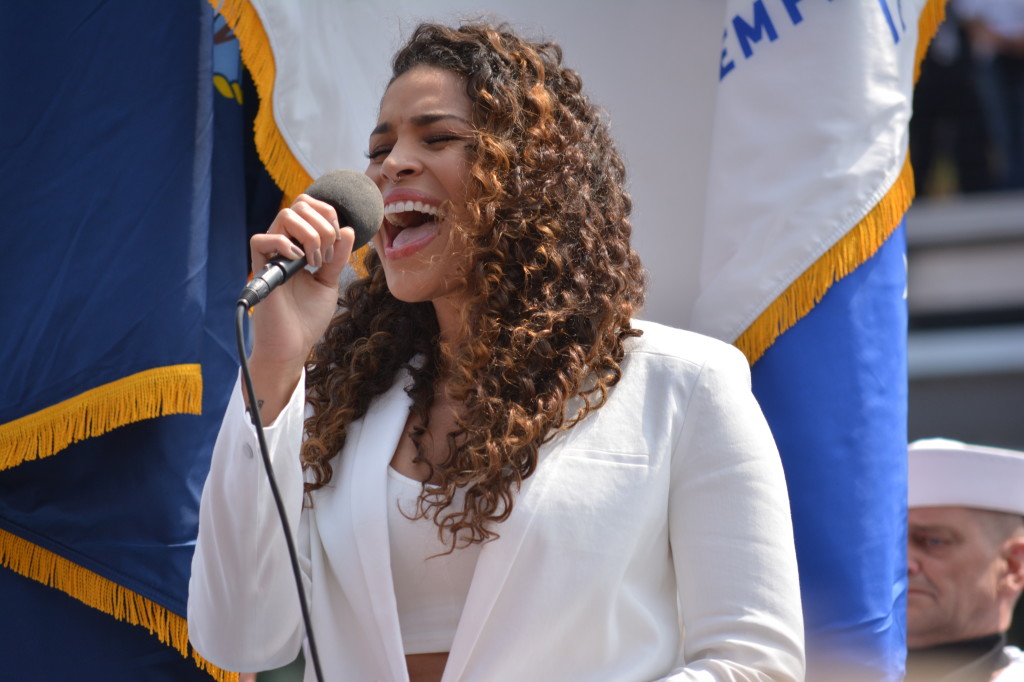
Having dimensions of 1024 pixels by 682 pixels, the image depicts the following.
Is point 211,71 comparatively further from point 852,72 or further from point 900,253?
point 900,253

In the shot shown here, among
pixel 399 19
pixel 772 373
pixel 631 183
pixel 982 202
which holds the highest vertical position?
pixel 982 202

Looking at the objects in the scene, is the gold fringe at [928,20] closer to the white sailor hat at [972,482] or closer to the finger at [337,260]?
the white sailor hat at [972,482]

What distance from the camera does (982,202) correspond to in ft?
28.4

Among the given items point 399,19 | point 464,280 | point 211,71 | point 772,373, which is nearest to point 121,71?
point 211,71

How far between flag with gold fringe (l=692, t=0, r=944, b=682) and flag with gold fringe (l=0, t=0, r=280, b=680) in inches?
45.8

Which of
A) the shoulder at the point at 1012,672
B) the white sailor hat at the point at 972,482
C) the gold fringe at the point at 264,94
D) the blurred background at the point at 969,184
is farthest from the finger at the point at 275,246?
the blurred background at the point at 969,184

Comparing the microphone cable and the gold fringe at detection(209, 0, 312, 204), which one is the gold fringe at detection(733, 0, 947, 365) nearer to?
the gold fringe at detection(209, 0, 312, 204)

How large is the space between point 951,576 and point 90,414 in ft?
7.51

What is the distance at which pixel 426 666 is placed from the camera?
1.84 meters

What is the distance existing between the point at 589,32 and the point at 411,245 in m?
1.08

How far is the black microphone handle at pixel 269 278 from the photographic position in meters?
1.44

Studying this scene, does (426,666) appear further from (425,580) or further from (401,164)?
(401,164)

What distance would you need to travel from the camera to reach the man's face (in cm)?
309

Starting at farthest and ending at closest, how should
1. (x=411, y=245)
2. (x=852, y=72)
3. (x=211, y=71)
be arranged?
(x=211, y=71) < (x=852, y=72) < (x=411, y=245)
